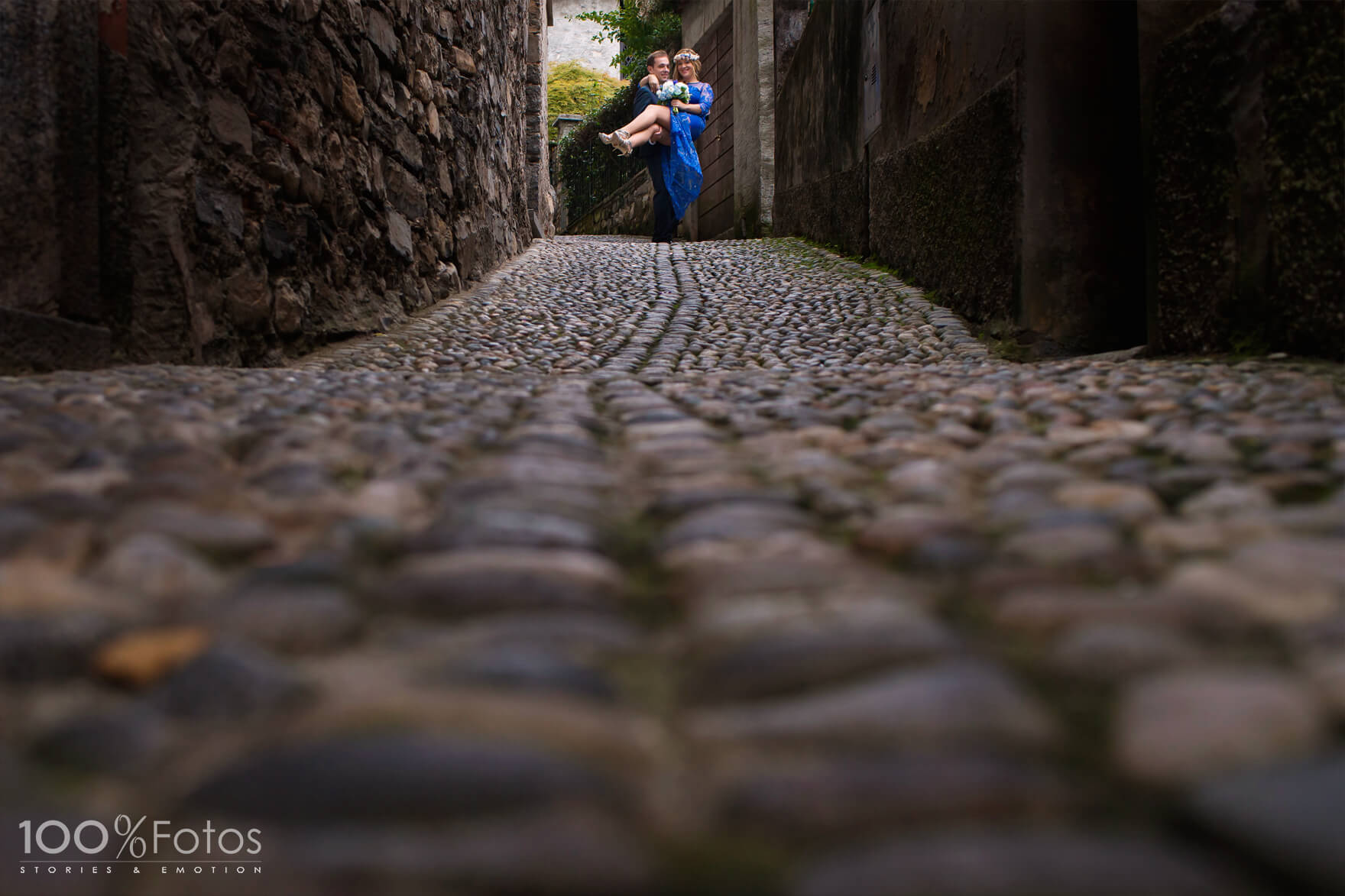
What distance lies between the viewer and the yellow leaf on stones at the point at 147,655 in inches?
26.5

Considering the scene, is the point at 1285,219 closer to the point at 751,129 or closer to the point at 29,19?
the point at 29,19

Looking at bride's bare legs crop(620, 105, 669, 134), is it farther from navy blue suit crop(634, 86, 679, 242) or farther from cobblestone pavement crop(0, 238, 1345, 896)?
cobblestone pavement crop(0, 238, 1345, 896)

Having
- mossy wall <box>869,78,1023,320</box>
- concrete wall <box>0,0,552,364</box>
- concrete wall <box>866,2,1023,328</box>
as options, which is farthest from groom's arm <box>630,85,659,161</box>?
concrete wall <box>0,0,552,364</box>

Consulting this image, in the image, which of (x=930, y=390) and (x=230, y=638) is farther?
(x=930, y=390)

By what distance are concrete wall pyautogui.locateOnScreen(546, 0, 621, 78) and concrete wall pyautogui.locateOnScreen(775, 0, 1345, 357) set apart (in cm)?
2865

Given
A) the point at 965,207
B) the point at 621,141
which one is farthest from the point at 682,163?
the point at 965,207

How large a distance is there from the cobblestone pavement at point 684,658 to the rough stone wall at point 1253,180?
85 cm

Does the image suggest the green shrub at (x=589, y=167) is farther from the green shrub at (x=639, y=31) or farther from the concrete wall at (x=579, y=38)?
the concrete wall at (x=579, y=38)

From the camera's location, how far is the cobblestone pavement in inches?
19.7

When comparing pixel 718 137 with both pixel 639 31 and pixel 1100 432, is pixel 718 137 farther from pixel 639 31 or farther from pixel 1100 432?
pixel 1100 432

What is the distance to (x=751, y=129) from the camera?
34.2 ft

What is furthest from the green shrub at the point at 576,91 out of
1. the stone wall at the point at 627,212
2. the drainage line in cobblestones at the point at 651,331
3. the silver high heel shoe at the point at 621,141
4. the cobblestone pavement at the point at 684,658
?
the cobblestone pavement at the point at 684,658

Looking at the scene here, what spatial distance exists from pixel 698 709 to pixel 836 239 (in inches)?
260

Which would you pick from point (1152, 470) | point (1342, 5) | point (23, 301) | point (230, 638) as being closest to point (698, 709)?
point (230, 638)
